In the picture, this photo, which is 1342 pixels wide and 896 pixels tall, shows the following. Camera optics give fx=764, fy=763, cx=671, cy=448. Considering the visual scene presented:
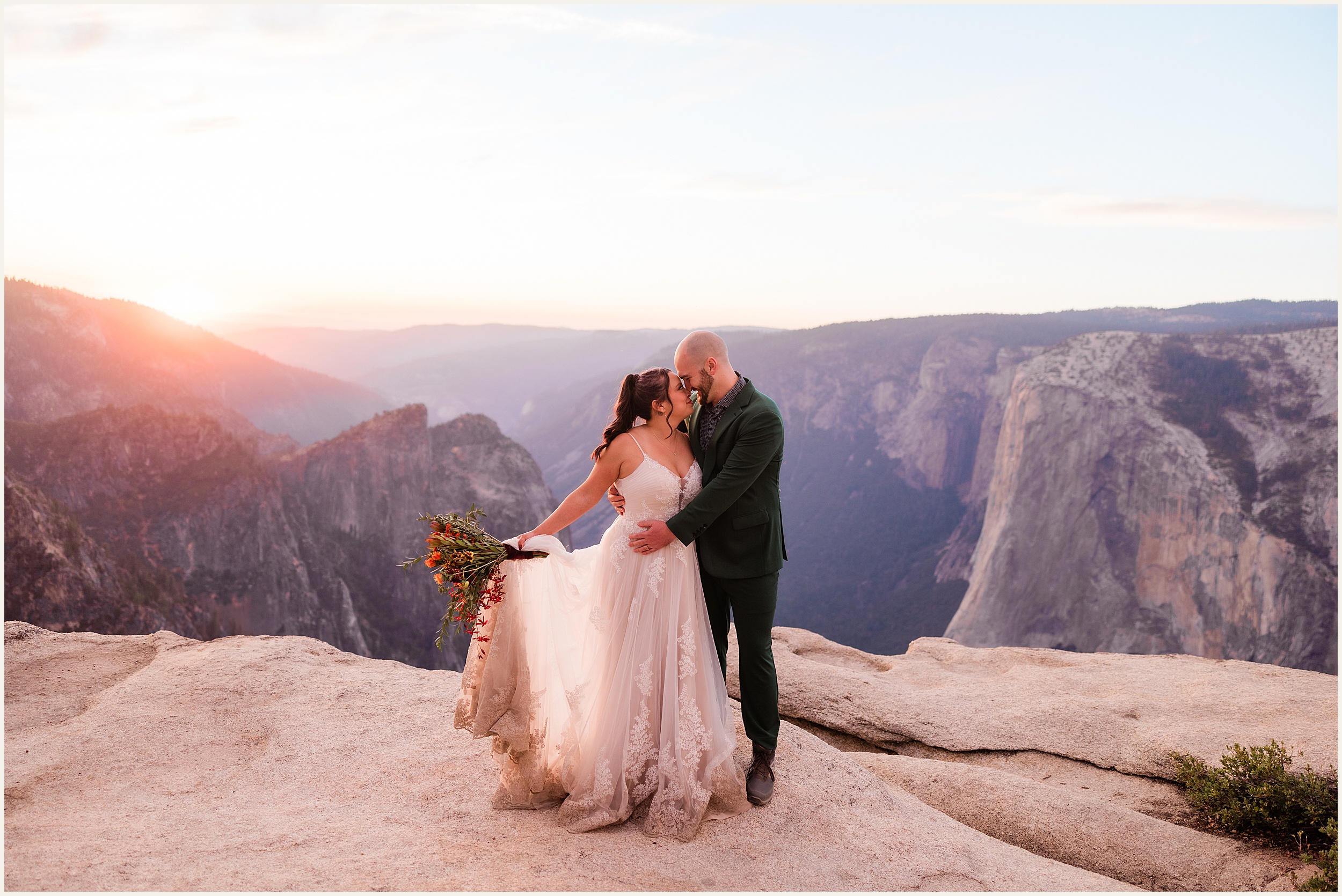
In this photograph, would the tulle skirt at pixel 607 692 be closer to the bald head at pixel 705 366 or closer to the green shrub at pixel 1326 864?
the bald head at pixel 705 366

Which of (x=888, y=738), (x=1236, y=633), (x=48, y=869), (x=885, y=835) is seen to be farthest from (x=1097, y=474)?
(x=48, y=869)

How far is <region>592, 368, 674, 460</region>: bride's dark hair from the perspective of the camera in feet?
16.0

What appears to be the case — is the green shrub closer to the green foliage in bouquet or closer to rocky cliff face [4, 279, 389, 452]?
the green foliage in bouquet

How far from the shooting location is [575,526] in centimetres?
8919

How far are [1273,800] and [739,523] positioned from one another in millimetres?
4611

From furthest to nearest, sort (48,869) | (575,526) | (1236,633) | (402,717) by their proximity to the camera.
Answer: (575,526), (1236,633), (402,717), (48,869)

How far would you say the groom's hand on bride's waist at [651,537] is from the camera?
4812 mm

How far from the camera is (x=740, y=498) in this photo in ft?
16.3

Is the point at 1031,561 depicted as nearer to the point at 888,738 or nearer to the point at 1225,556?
the point at 1225,556

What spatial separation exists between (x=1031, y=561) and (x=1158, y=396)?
12.7 meters

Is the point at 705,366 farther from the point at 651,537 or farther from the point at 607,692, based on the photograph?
the point at 607,692

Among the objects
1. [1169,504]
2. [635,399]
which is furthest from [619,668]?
[1169,504]

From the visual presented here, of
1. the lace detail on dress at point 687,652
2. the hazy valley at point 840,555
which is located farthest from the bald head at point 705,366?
the hazy valley at point 840,555

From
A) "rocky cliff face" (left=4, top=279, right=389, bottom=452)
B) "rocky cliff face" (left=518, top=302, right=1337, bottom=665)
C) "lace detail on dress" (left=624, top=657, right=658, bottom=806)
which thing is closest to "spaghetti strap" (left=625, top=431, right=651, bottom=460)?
"lace detail on dress" (left=624, top=657, right=658, bottom=806)
